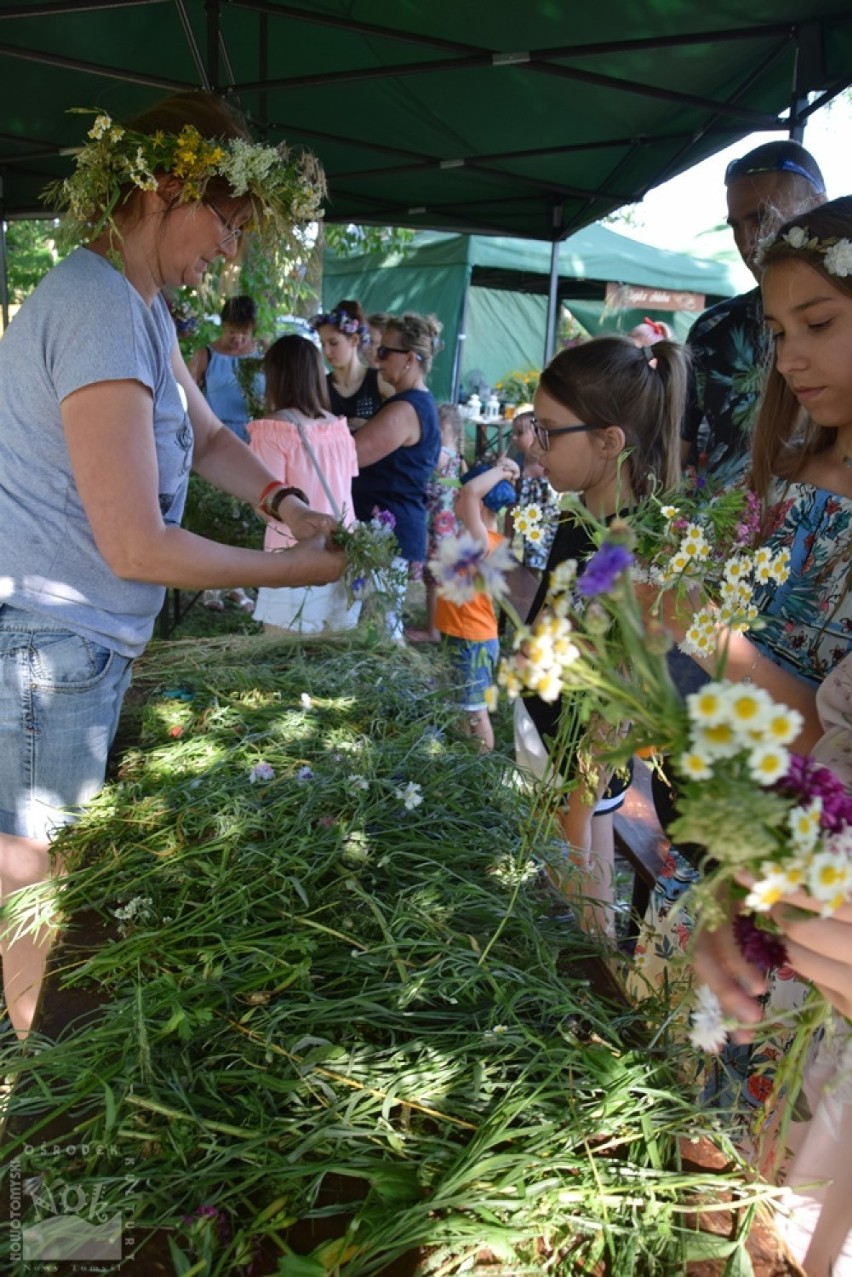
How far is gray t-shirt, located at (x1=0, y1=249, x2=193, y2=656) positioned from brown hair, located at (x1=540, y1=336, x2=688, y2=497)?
3.25 ft

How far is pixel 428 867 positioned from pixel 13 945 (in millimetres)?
784

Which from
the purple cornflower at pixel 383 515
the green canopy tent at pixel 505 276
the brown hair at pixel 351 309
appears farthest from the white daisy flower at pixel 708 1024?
the green canopy tent at pixel 505 276

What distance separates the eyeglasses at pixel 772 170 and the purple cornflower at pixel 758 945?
Answer: 7.48 feet

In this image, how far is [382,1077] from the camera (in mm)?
1006

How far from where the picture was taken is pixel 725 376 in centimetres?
260

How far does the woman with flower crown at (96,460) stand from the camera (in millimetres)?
1581

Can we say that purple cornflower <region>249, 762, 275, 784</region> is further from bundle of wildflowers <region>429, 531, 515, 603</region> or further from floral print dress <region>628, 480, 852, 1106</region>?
bundle of wildflowers <region>429, 531, 515, 603</region>

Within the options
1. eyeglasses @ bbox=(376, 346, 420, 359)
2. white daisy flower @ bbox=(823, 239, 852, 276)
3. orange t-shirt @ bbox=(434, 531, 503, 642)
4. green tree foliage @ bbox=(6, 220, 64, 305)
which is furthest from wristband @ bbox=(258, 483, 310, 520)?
green tree foliage @ bbox=(6, 220, 64, 305)

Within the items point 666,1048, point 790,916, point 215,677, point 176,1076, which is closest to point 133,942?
point 176,1076

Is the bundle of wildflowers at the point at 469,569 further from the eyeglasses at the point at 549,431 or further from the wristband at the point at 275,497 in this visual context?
the wristband at the point at 275,497

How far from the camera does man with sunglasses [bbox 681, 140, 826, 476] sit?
2420 mm

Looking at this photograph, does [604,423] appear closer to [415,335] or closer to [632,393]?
[632,393]

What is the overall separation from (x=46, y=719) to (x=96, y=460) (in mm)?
475

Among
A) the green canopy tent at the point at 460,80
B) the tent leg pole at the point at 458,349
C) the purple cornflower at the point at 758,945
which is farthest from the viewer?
the tent leg pole at the point at 458,349
